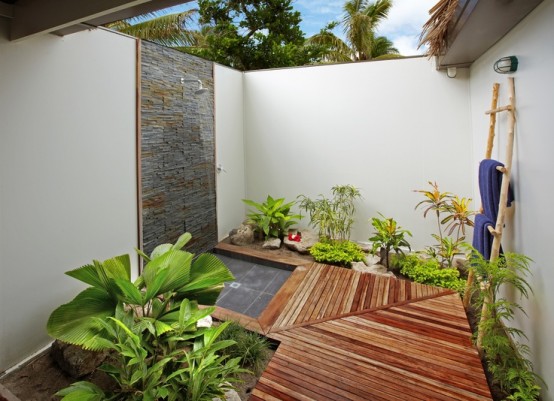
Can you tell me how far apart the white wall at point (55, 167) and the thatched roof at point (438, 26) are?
10.4 feet

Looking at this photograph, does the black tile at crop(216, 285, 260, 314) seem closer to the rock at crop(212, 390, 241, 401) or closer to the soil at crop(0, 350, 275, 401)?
the soil at crop(0, 350, 275, 401)

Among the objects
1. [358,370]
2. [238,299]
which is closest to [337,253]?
[238,299]

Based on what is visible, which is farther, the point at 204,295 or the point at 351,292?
the point at 351,292

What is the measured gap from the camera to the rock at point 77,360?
2.10m

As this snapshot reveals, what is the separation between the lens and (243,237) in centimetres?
456

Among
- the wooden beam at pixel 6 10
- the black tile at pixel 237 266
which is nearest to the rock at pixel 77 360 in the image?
the black tile at pixel 237 266

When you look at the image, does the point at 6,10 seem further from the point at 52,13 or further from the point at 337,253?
the point at 337,253

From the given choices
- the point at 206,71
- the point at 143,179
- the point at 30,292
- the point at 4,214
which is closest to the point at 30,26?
the point at 4,214

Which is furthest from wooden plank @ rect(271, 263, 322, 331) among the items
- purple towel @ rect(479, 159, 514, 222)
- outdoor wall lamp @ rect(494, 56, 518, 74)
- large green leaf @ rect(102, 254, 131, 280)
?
outdoor wall lamp @ rect(494, 56, 518, 74)

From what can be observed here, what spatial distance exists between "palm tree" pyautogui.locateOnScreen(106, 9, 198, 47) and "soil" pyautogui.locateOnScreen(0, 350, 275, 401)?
10947mm

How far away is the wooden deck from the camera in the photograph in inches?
77.3

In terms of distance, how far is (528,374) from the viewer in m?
1.91

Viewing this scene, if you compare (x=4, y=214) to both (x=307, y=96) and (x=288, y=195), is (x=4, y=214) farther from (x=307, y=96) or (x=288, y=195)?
(x=307, y=96)

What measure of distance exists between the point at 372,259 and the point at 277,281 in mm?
1392
